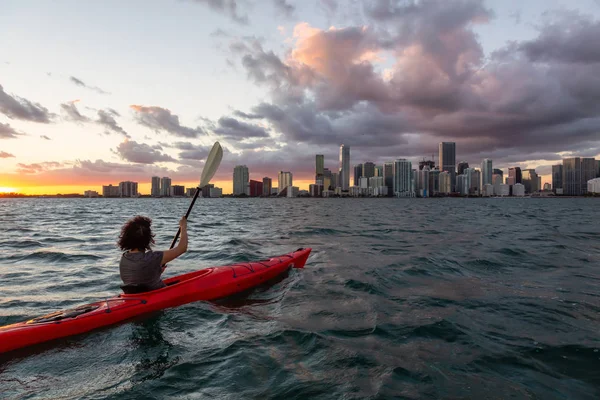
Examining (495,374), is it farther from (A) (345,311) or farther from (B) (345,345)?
(A) (345,311)

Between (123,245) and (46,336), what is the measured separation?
5.25 ft

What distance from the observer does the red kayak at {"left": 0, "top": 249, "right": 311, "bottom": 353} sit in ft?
16.1

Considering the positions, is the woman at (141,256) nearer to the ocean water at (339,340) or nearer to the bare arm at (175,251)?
the bare arm at (175,251)

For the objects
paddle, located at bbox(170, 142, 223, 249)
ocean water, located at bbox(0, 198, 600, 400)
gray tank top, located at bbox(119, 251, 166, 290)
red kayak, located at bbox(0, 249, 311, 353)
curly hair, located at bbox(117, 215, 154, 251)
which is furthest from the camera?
paddle, located at bbox(170, 142, 223, 249)

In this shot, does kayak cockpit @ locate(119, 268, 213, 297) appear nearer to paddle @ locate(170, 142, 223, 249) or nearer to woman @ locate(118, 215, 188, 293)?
woman @ locate(118, 215, 188, 293)

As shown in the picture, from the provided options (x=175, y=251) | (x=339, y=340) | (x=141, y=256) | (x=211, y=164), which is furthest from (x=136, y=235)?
(x=211, y=164)

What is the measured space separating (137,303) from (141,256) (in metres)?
0.94

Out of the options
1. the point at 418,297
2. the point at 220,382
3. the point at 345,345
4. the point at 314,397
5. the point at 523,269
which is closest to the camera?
the point at 314,397

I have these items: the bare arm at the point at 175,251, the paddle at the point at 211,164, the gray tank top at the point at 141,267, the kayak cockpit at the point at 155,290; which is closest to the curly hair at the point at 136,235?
the gray tank top at the point at 141,267

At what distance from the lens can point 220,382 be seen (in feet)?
13.0

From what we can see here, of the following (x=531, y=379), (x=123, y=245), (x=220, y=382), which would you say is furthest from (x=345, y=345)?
(x=123, y=245)

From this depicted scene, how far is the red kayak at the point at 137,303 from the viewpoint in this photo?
4899mm

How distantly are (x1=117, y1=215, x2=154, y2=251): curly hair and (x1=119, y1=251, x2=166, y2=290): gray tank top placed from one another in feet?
0.50

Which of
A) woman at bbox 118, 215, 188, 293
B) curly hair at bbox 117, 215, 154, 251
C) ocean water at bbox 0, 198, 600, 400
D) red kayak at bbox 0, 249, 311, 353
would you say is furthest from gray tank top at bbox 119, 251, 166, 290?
ocean water at bbox 0, 198, 600, 400
